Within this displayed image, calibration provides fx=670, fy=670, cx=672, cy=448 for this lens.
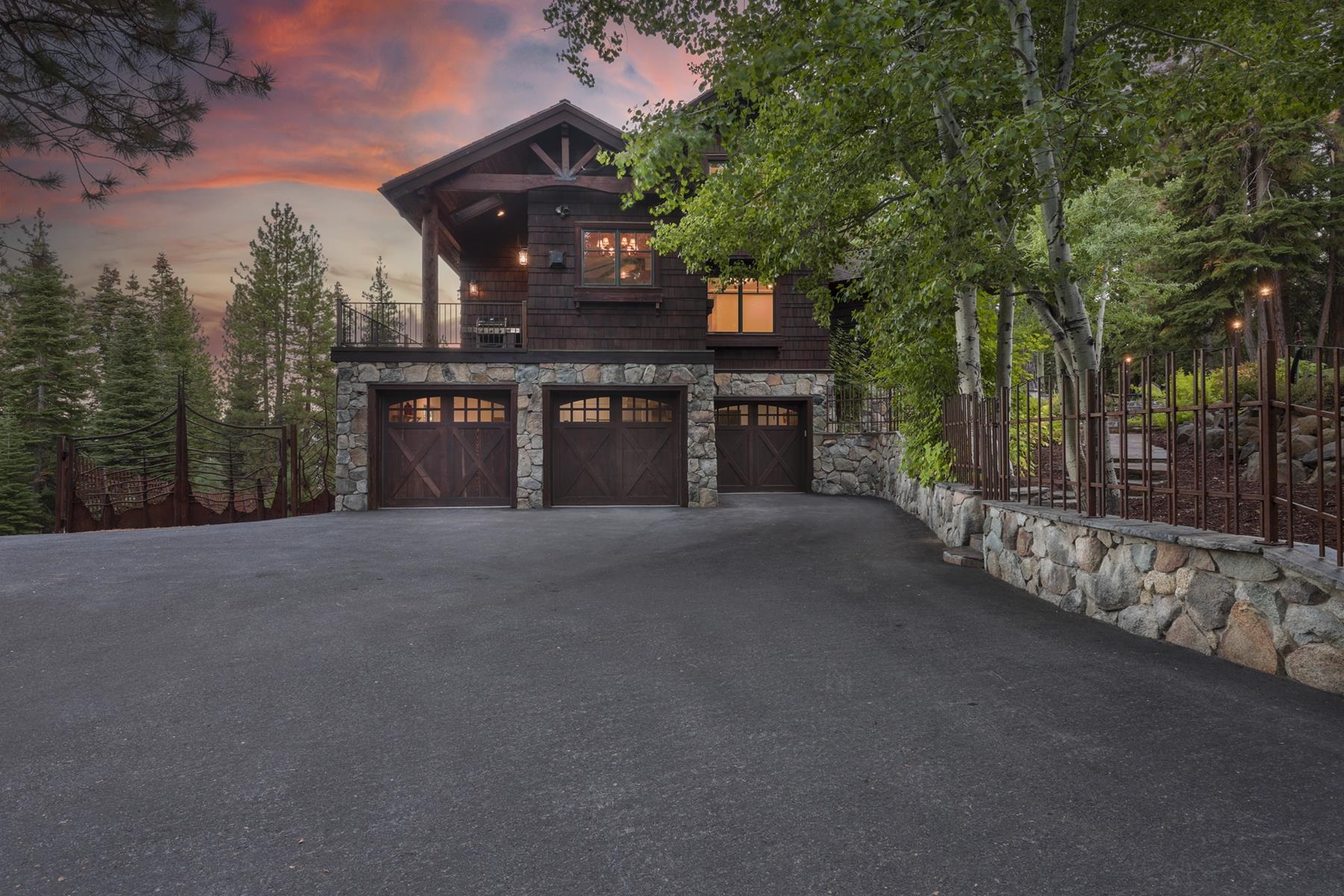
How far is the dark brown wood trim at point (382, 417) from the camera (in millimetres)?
12695

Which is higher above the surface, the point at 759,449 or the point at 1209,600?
the point at 759,449

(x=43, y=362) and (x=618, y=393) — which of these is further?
(x=43, y=362)

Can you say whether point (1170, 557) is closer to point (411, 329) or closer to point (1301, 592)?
point (1301, 592)

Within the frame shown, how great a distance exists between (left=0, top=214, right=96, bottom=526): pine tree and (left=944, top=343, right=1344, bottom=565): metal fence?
28.9m

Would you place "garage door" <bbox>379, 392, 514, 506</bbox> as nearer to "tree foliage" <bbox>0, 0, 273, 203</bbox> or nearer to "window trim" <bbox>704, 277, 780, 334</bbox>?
"window trim" <bbox>704, 277, 780, 334</bbox>

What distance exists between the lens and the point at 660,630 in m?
4.72

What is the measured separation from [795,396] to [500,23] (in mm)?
10337

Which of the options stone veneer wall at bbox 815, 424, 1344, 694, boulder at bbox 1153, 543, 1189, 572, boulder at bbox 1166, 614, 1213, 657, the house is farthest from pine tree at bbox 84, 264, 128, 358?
boulder at bbox 1166, 614, 1213, 657

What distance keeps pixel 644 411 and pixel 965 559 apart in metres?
7.73

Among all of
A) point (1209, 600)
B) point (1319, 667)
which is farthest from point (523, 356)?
point (1319, 667)

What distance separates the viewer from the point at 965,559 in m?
7.09

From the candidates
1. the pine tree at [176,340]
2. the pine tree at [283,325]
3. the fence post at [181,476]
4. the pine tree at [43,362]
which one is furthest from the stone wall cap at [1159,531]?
the pine tree at [176,340]

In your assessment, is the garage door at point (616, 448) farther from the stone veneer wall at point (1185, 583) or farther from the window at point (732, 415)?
the stone veneer wall at point (1185, 583)

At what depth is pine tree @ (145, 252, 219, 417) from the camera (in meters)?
29.3
